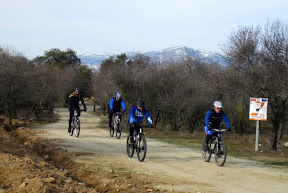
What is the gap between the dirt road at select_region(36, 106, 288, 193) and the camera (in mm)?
8617

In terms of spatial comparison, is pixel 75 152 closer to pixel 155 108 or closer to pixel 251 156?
pixel 251 156

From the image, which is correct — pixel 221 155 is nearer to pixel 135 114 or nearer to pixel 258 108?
pixel 135 114

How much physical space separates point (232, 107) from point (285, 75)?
14788 mm

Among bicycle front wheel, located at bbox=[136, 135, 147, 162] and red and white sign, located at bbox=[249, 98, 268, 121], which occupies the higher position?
red and white sign, located at bbox=[249, 98, 268, 121]

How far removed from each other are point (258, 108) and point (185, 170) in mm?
6275

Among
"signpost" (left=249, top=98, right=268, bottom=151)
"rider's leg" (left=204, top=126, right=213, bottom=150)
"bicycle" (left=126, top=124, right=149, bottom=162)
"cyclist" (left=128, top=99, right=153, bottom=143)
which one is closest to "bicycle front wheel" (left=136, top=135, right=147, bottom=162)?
"bicycle" (left=126, top=124, right=149, bottom=162)

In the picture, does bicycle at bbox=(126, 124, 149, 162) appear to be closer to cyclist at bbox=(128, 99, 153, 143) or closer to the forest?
cyclist at bbox=(128, 99, 153, 143)

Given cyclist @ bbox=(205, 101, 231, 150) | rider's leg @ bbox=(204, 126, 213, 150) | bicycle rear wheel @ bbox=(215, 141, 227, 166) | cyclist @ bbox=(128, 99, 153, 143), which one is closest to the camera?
bicycle rear wheel @ bbox=(215, 141, 227, 166)

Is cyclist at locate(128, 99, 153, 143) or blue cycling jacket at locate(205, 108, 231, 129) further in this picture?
cyclist at locate(128, 99, 153, 143)

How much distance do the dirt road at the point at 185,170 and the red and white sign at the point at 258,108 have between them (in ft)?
9.52

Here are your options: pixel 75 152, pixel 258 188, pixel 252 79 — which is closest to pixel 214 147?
pixel 258 188

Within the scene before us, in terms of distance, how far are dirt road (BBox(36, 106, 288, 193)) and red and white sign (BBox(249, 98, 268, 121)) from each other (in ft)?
9.52

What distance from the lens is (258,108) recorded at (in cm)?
1561

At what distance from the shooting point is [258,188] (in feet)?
27.9
